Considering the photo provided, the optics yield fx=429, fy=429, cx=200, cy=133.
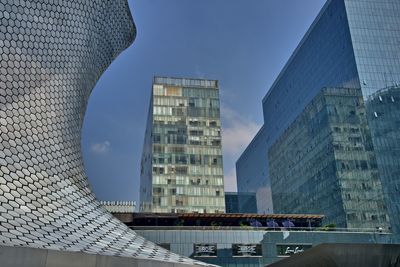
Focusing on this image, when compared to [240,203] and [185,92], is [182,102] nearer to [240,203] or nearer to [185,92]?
[185,92]

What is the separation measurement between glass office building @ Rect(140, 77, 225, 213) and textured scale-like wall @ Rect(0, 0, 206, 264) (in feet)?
143

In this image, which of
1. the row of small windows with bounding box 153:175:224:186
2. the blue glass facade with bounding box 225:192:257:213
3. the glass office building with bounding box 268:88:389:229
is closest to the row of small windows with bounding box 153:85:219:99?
the row of small windows with bounding box 153:175:224:186

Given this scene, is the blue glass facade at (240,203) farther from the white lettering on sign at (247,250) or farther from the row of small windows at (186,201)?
the white lettering on sign at (247,250)

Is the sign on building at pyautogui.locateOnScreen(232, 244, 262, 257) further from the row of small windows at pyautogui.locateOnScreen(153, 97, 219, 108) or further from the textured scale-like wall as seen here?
the row of small windows at pyautogui.locateOnScreen(153, 97, 219, 108)

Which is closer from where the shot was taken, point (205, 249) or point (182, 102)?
point (205, 249)

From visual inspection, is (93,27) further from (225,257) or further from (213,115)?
(213,115)

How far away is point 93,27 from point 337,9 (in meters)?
52.4

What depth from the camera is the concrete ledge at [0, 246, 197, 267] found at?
30.6 ft

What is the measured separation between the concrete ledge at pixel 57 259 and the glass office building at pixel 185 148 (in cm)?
5202

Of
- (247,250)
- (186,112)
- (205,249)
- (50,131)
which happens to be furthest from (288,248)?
(186,112)

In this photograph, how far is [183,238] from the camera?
1484 inches

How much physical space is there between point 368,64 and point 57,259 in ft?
191

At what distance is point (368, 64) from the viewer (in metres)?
60.2

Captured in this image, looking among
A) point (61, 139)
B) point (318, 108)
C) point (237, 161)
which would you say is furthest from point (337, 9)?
point (237, 161)
